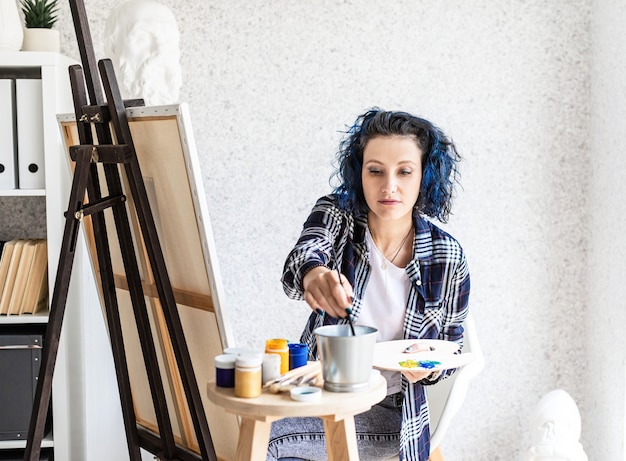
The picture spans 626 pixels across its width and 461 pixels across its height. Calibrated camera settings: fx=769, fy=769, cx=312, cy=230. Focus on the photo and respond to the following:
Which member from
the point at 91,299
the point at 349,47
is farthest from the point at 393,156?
the point at 91,299

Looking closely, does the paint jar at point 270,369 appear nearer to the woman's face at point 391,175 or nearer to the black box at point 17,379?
the woman's face at point 391,175

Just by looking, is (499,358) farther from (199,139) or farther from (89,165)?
(89,165)

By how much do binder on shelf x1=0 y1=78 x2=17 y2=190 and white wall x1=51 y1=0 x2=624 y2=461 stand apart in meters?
0.38

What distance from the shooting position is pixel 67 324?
7.81 feet

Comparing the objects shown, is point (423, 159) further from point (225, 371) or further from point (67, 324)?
point (67, 324)

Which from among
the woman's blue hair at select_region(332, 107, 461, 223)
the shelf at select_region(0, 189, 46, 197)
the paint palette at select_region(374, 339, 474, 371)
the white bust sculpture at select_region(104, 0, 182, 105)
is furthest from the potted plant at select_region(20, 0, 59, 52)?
the paint palette at select_region(374, 339, 474, 371)

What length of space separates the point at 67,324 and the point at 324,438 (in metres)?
0.98

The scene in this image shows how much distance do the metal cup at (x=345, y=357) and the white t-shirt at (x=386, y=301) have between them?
524mm

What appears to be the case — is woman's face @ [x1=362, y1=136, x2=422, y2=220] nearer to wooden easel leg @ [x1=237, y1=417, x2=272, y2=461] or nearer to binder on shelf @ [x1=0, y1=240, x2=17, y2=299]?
wooden easel leg @ [x1=237, y1=417, x2=272, y2=461]

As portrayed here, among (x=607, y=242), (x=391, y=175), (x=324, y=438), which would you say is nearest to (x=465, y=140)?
(x=607, y=242)

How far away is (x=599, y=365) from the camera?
2.71 meters

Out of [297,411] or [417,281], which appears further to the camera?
[417,281]

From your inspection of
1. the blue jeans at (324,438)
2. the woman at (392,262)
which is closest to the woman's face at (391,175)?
the woman at (392,262)

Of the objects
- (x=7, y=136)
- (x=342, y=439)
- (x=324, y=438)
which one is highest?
(x=7, y=136)
